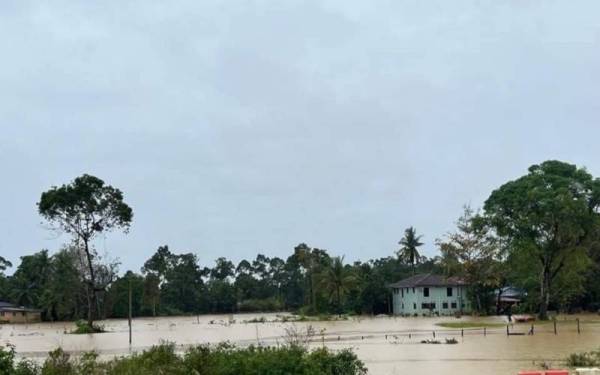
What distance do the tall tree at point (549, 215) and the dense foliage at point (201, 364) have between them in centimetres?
4600

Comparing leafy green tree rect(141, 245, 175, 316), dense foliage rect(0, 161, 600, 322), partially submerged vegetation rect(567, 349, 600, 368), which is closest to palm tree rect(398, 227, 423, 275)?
dense foliage rect(0, 161, 600, 322)

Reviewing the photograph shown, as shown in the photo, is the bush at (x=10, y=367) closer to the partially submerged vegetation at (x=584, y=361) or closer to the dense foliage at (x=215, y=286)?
the partially submerged vegetation at (x=584, y=361)

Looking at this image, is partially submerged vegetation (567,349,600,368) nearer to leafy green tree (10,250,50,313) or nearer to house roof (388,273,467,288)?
house roof (388,273,467,288)

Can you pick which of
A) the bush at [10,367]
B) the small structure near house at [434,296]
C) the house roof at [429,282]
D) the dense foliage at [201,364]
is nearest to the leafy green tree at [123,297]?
the house roof at [429,282]

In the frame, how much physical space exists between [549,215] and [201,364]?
48101mm

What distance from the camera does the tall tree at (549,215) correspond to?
184 feet

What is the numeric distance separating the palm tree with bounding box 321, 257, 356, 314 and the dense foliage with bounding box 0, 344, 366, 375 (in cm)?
7701

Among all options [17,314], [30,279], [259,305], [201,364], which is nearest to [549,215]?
[201,364]

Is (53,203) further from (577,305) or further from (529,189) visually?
(577,305)

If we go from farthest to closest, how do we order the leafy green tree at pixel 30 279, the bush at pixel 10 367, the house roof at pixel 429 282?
1. the leafy green tree at pixel 30 279
2. the house roof at pixel 429 282
3. the bush at pixel 10 367

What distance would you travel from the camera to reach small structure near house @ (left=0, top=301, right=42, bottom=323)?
92.1 metres

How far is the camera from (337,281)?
91.3m

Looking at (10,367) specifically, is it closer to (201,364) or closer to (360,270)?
(201,364)

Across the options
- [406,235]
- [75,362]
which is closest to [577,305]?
[406,235]
